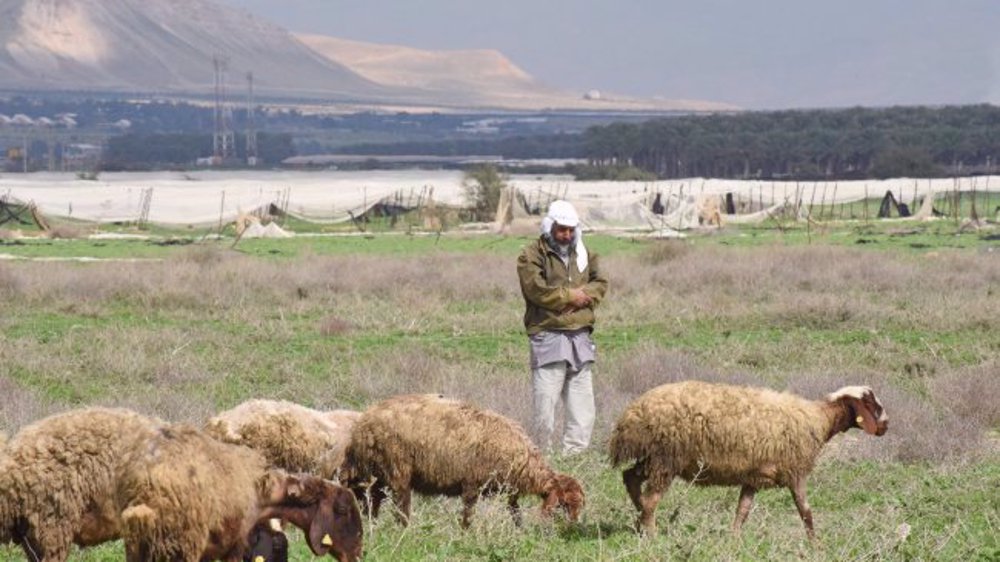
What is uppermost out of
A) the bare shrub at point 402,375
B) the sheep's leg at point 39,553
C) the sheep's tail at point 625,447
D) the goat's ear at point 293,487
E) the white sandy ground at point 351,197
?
the goat's ear at point 293,487

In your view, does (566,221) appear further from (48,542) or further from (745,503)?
(48,542)

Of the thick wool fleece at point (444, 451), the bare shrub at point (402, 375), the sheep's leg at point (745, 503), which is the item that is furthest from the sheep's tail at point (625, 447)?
the bare shrub at point (402, 375)

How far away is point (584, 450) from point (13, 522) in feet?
19.4

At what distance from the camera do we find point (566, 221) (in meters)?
14.0

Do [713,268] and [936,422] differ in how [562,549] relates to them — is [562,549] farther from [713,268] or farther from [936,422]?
[713,268]

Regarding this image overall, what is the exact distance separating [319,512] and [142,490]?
890mm

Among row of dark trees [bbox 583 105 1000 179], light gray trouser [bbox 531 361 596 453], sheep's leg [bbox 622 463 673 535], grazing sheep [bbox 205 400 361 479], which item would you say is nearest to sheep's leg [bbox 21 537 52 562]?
grazing sheep [bbox 205 400 361 479]

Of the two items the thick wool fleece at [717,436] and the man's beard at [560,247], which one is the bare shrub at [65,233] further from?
the thick wool fleece at [717,436]

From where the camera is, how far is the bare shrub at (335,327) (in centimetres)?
2500

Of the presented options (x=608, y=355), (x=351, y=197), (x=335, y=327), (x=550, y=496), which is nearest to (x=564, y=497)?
(x=550, y=496)

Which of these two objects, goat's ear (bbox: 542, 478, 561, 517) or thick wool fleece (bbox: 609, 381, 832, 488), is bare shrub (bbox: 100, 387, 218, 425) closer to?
goat's ear (bbox: 542, 478, 561, 517)

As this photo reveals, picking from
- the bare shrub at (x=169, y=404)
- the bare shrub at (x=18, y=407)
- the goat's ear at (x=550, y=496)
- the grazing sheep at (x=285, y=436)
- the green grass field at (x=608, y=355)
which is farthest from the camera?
the bare shrub at (x=169, y=404)

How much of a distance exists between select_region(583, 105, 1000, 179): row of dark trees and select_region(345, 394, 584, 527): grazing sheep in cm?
11629

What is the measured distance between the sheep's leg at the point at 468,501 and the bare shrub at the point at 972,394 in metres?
7.01
